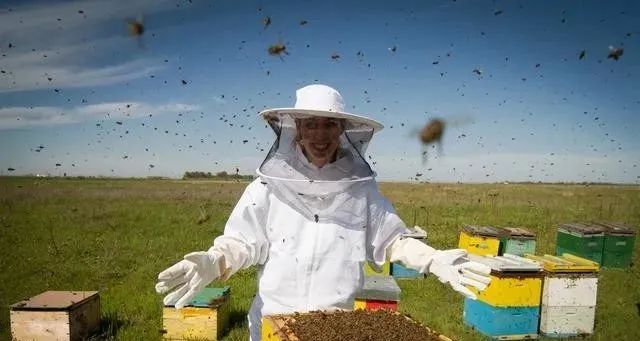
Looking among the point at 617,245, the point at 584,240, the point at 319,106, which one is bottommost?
the point at 617,245

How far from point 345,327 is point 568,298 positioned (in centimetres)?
489

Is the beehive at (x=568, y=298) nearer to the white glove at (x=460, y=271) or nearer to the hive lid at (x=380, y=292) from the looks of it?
the hive lid at (x=380, y=292)

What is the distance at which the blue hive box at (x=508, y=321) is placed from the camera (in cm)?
526

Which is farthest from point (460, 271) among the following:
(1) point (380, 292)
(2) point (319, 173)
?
(1) point (380, 292)

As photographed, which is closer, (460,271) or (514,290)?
(460,271)

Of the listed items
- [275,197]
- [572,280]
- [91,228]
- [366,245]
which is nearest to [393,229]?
[366,245]

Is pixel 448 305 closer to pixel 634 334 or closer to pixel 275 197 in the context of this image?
pixel 634 334

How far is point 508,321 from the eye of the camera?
208 inches

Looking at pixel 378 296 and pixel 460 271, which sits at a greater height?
pixel 460 271

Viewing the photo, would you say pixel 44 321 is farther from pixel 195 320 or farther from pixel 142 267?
pixel 142 267

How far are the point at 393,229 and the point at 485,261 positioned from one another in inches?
128

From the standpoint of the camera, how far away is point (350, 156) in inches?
106

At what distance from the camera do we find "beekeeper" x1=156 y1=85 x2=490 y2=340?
7.75ft

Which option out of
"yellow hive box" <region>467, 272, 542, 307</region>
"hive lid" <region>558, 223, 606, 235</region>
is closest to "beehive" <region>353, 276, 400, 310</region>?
"yellow hive box" <region>467, 272, 542, 307</region>
